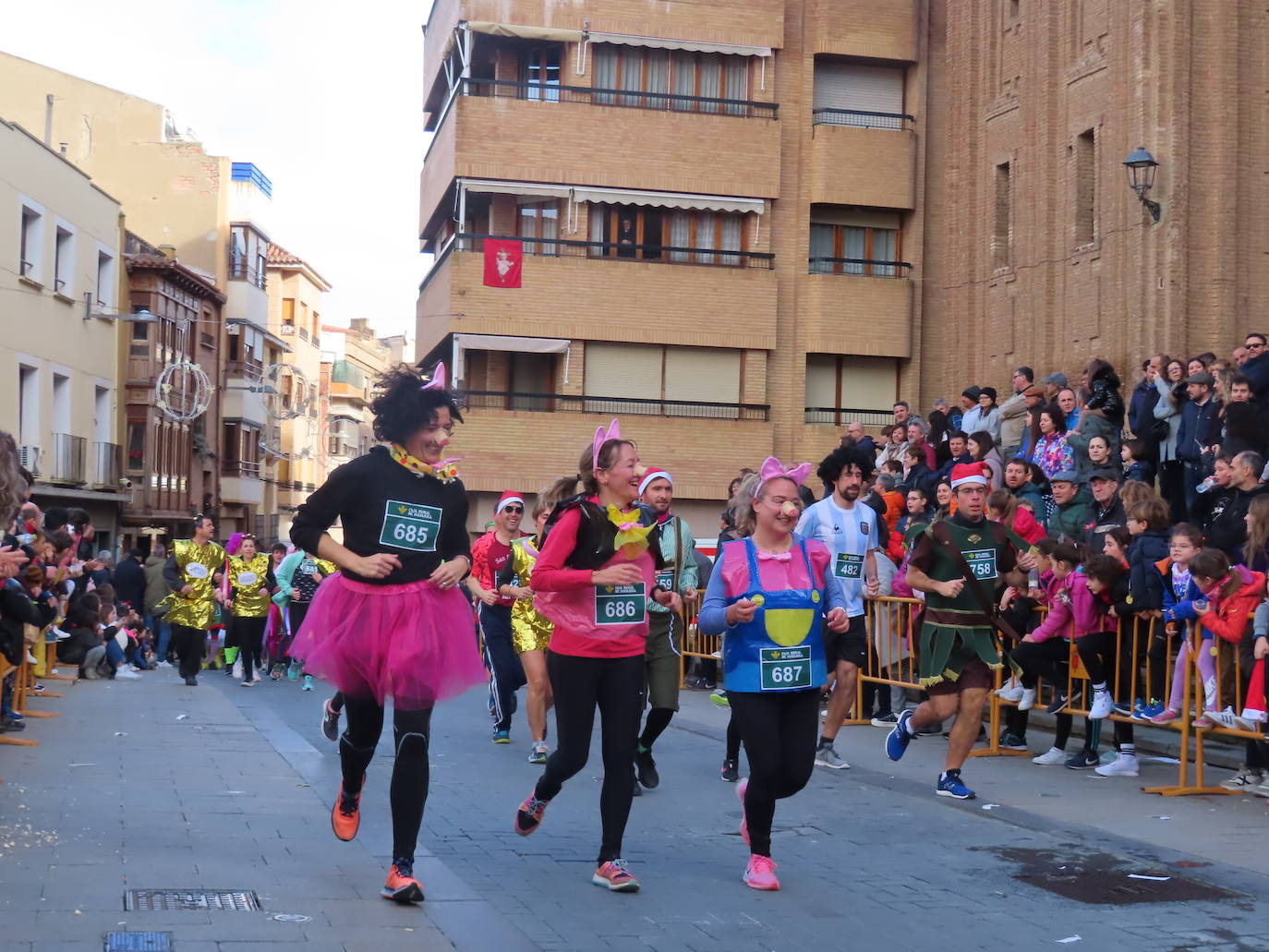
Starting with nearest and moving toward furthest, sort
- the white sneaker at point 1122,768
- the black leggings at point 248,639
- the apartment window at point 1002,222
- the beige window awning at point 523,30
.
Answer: the white sneaker at point 1122,768 → the black leggings at point 248,639 → the apartment window at point 1002,222 → the beige window awning at point 523,30

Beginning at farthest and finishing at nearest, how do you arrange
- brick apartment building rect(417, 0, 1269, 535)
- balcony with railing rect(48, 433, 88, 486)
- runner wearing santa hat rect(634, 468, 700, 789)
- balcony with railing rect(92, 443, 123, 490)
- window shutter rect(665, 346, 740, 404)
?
balcony with railing rect(92, 443, 123, 490)
balcony with railing rect(48, 433, 88, 486)
window shutter rect(665, 346, 740, 404)
brick apartment building rect(417, 0, 1269, 535)
runner wearing santa hat rect(634, 468, 700, 789)

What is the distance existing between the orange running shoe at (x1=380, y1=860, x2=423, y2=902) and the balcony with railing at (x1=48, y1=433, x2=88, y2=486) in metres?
35.4

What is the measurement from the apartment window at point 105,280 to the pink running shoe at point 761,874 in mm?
39446

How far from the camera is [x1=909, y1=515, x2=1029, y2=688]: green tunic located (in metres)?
10.3

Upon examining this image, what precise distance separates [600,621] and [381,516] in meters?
1.14

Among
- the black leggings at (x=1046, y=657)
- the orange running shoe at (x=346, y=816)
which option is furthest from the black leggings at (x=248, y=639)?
the orange running shoe at (x=346, y=816)

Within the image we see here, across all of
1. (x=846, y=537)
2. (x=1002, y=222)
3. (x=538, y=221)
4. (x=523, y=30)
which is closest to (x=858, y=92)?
(x=523, y=30)

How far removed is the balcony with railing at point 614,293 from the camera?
3534 centimetres

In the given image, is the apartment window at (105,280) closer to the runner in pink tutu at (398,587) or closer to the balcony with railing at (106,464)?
the balcony with railing at (106,464)

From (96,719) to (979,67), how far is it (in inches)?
810

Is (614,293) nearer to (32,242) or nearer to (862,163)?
(862,163)

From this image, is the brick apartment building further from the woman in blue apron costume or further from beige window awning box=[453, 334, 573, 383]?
Result: the woman in blue apron costume

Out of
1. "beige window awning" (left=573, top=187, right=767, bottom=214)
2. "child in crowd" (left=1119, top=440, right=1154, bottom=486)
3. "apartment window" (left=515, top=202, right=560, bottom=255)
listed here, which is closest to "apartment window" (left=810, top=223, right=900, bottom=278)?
"beige window awning" (left=573, top=187, right=767, bottom=214)

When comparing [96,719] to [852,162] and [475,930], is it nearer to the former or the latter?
[475,930]
